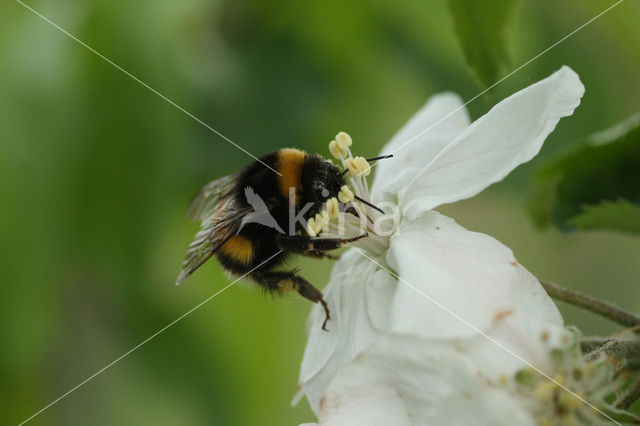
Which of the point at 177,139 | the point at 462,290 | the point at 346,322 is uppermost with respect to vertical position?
the point at 177,139

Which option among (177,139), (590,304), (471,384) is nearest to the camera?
(471,384)

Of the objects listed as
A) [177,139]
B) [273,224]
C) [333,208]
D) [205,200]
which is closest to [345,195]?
[333,208]

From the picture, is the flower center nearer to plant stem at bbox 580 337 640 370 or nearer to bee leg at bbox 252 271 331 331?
bee leg at bbox 252 271 331 331

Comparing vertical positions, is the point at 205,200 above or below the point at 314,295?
above

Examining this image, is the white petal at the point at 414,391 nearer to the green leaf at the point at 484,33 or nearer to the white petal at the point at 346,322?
the white petal at the point at 346,322

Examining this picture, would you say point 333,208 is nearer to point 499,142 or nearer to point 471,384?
point 499,142

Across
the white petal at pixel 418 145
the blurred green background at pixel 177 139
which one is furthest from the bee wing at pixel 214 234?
the blurred green background at pixel 177 139
